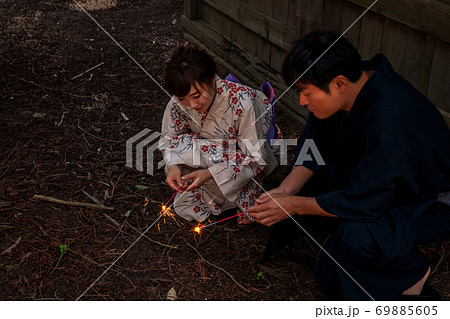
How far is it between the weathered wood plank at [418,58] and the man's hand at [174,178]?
4.77 ft

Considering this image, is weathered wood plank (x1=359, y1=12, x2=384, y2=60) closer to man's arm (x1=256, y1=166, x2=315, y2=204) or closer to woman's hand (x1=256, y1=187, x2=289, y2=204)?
man's arm (x1=256, y1=166, x2=315, y2=204)

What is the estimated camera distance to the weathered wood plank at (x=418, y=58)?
2.94 meters

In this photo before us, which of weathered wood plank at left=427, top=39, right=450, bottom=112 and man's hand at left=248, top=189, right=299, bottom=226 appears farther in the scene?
weathered wood plank at left=427, top=39, right=450, bottom=112

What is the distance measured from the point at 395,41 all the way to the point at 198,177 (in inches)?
55.3

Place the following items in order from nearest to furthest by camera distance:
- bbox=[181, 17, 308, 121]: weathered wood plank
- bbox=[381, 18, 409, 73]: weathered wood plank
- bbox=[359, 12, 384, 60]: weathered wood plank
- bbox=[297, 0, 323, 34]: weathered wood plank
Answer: bbox=[381, 18, 409, 73]: weathered wood plank
bbox=[359, 12, 384, 60]: weathered wood plank
bbox=[297, 0, 323, 34]: weathered wood plank
bbox=[181, 17, 308, 121]: weathered wood plank

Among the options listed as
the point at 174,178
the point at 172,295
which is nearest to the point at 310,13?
the point at 174,178

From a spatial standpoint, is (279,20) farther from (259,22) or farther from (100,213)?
(100,213)

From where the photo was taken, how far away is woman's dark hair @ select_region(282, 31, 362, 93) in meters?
2.16

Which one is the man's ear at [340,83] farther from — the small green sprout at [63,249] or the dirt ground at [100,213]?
the small green sprout at [63,249]

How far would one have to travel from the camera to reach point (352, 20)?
11.2 feet

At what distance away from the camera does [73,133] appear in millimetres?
4055

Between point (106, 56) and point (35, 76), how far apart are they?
2.55ft

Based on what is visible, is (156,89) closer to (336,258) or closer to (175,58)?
(175,58)

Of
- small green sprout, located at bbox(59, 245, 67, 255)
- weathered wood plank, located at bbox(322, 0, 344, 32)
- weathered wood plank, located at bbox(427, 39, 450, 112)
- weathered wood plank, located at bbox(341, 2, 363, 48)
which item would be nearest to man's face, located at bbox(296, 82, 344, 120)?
weathered wood plank, located at bbox(427, 39, 450, 112)
